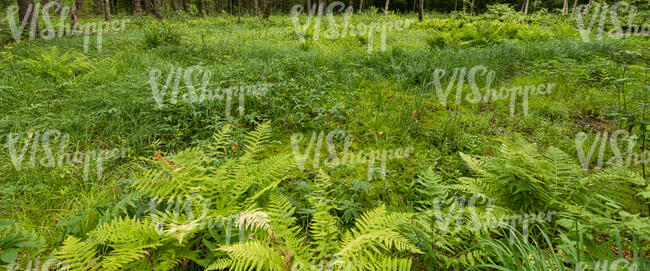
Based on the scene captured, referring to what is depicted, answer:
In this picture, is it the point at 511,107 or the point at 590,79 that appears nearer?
the point at 511,107

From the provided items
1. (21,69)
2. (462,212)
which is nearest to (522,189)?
(462,212)

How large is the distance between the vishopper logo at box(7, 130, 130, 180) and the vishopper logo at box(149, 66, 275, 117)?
2.79 ft

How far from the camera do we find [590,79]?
5.06 metres

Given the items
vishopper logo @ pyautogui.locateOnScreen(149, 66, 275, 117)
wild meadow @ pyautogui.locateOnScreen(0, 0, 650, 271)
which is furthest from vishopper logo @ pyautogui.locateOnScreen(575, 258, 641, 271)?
vishopper logo @ pyautogui.locateOnScreen(149, 66, 275, 117)

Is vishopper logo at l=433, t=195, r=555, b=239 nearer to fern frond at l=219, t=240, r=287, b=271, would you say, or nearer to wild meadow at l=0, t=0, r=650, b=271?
wild meadow at l=0, t=0, r=650, b=271

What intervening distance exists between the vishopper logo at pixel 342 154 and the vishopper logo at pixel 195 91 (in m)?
1.05

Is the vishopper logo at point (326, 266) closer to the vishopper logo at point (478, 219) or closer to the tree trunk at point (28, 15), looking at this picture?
the vishopper logo at point (478, 219)

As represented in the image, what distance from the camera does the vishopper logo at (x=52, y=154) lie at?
268 centimetres

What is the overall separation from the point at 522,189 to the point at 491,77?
3.87m

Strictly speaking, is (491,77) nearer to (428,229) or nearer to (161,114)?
(428,229)

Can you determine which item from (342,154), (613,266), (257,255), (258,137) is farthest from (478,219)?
(258,137)

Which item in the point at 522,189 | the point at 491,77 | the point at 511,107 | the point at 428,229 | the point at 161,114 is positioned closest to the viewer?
the point at 428,229

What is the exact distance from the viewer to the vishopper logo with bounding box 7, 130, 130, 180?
2.68 metres

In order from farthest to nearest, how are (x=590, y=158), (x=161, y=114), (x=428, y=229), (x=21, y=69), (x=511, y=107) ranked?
(x=21, y=69), (x=511, y=107), (x=161, y=114), (x=590, y=158), (x=428, y=229)
